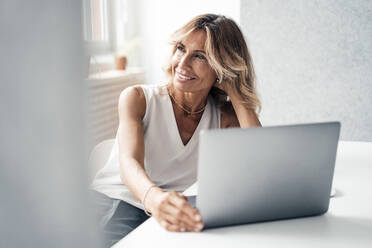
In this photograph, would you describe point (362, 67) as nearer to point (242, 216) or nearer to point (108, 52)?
point (242, 216)

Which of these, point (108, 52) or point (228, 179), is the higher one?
point (108, 52)

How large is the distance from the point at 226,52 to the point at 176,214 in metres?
0.87

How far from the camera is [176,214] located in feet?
2.54

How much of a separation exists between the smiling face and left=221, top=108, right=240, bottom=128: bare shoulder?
0.19 metres

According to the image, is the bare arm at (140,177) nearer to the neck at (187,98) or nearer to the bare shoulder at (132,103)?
the bare shoulder at (132,103)

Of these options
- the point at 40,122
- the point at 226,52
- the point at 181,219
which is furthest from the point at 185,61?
the point at 40,122

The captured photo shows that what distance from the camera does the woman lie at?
1.41 meters

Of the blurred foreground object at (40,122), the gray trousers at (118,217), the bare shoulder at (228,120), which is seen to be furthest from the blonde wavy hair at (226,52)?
the blurred foreground object at (40,122)

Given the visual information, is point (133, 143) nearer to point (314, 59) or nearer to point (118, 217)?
point (118, 217)

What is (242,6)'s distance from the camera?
246 cm

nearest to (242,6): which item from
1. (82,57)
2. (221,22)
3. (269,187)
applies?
(221,22)

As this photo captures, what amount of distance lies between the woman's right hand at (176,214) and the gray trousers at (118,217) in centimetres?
34

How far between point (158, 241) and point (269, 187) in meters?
0.25

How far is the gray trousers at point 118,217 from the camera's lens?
44.3 inches
